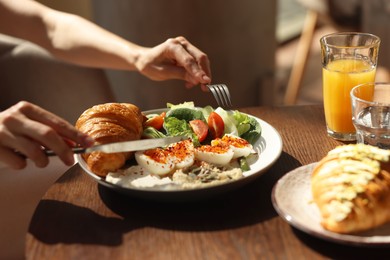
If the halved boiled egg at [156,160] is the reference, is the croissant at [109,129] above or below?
above

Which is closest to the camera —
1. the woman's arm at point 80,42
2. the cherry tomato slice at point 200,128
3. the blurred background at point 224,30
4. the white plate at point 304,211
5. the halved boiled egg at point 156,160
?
the white plate at point 304,211

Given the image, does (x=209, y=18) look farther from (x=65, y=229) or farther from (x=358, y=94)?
(x=65, y=229)

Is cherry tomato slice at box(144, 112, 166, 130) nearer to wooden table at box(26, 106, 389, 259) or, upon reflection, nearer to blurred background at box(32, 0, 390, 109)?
wooden table at box(26, 106, 389, 259)

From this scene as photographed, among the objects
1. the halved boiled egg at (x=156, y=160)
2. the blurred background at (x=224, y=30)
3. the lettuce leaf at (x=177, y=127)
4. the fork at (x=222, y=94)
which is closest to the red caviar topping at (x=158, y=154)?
the halved boiled egg at (x=156, y=160)

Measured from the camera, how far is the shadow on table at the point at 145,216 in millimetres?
994

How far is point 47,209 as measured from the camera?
3.56 feet

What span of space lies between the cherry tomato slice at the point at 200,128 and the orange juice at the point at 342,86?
278mm

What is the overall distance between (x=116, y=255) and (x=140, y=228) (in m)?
0.08

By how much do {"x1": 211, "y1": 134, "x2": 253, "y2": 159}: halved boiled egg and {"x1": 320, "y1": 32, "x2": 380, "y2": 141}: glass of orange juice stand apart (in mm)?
232

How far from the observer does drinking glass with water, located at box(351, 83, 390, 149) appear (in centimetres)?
112

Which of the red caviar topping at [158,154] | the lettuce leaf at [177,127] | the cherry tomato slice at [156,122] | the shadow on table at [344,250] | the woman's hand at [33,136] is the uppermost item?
the woman's hand at [33,136]

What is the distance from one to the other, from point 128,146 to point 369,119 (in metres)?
0.46

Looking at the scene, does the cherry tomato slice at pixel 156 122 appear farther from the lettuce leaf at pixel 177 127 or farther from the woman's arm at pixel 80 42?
the woman's arm at pixel 80 42

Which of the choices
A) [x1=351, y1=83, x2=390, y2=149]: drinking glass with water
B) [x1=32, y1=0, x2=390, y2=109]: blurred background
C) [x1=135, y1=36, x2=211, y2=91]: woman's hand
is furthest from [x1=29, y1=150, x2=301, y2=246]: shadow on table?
[x1=32, y1=0, x2=390, y2=109]: blurred background
